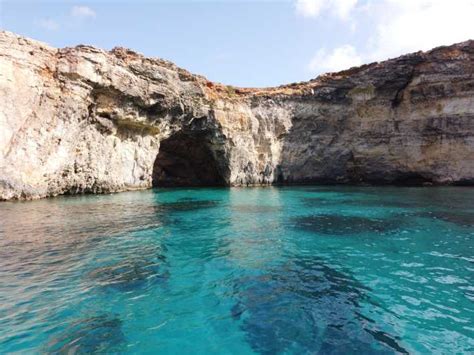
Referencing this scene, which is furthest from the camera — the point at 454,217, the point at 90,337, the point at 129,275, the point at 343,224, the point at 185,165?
the point at 185,165

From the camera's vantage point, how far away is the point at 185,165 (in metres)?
43.1

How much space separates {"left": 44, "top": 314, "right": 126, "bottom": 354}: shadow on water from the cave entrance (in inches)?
1294

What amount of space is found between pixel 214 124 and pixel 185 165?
9.57 metres

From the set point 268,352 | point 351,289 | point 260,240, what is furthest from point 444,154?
point 268,352

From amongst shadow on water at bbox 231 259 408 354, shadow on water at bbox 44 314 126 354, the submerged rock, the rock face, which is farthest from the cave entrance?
shadow on water at bbox 44 314 126 354

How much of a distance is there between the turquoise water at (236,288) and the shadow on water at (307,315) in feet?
0.08

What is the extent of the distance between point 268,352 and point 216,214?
12171mm

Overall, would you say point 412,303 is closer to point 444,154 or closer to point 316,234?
point 316,234

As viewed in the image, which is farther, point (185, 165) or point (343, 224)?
point (185, 165)

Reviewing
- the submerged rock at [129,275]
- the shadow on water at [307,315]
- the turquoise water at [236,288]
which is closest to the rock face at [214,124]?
the turquoise water at [236,288]

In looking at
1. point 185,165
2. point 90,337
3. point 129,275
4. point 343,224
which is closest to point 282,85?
point 185,165

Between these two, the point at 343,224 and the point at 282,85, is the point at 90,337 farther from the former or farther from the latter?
the point at 282,85

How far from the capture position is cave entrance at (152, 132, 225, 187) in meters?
39.2

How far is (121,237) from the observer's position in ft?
36.5
